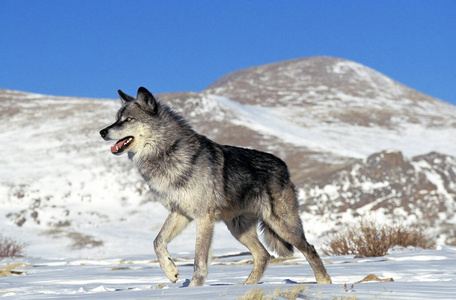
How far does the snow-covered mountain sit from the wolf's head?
1135cm

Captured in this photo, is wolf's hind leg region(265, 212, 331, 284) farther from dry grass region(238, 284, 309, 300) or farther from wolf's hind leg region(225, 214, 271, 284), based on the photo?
dry grass region(238, 284, 309, 300)

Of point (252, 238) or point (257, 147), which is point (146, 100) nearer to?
point (252, 238)

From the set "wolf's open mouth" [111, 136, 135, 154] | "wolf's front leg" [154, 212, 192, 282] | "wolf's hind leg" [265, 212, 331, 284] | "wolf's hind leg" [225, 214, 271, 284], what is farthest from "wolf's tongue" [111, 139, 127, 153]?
"wolf's hind leg" [265, 212, 331, 284]

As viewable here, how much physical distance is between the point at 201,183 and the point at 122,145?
3.18 ft

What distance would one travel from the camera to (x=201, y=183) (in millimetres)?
6297

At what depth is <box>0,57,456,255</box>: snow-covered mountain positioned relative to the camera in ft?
73.2

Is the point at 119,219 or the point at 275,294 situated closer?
the point at 275,294

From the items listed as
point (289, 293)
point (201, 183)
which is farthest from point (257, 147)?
point (289, 293)

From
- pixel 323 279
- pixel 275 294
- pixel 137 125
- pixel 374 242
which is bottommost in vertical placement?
pixel 275 294

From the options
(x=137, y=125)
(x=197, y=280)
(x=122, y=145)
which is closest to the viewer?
(x=197, y=280)

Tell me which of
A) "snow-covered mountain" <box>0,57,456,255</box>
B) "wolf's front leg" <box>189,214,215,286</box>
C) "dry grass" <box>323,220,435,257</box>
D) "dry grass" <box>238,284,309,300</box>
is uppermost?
"snow-covered mountain" <box>0,57,456,255</box>

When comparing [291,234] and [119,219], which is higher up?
[119,219]

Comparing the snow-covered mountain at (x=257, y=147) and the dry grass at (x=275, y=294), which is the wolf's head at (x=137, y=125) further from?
the snow-covered mountain at (x=257, y=147)

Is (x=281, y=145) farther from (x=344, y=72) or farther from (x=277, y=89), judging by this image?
(x=344, y=72)
